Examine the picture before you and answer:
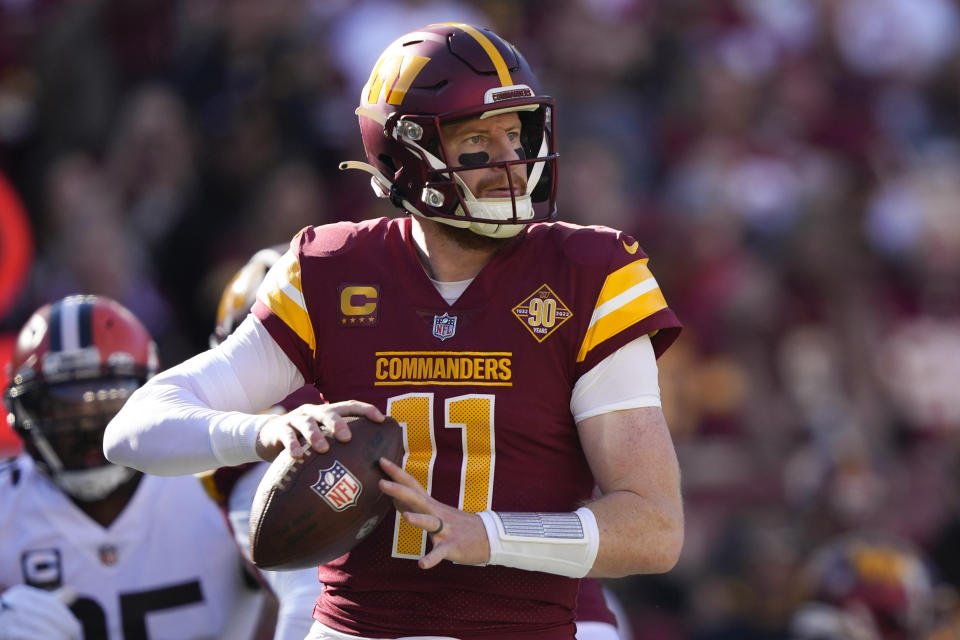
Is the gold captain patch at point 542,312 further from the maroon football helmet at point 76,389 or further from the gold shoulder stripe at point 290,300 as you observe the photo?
the maroon football helmet at point 76,389

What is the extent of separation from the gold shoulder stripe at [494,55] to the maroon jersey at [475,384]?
380 millimetres

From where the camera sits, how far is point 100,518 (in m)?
4.26

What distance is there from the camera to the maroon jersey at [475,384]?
9.68ft

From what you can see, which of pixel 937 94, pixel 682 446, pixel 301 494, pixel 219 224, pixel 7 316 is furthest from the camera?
pixel 937 94

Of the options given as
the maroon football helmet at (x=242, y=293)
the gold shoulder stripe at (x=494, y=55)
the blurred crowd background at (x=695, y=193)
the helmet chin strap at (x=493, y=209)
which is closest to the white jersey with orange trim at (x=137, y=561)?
the maroon football helmet at (x=242, y=293)

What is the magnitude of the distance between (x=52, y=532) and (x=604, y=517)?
2048 millimetres

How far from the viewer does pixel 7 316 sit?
22.4ft

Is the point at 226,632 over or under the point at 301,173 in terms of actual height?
under

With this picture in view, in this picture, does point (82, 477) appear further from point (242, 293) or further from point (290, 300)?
point (290, 300)

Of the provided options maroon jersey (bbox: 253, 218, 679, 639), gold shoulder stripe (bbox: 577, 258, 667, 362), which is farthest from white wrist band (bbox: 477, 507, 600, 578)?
gold shoulder stripe (bbox: 577, 258, 667, 362)

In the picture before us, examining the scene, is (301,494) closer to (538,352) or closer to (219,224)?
(538,352)

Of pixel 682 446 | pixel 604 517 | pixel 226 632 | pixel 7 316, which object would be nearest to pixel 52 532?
pixel 226 632

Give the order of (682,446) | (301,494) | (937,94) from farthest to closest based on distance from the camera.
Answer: (937,94)
(682,446)
(301,494)

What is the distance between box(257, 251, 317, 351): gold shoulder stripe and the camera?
10.3ft
